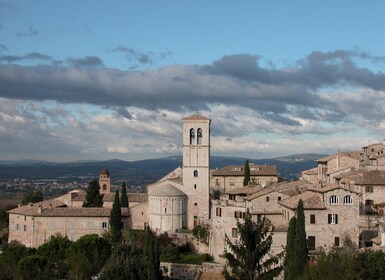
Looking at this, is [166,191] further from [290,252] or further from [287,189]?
[290,252]

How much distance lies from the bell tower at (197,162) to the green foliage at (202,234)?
7345 mm

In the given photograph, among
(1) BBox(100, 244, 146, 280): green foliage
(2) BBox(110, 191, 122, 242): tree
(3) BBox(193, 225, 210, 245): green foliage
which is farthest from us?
(2) BBox(110, 191, 122, 242): tree

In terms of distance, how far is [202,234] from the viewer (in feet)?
216

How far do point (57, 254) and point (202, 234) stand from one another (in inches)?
610

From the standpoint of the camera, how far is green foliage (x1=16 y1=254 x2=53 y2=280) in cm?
5525

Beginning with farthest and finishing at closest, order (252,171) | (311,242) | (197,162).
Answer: (252,171), (197,162), (311,242)

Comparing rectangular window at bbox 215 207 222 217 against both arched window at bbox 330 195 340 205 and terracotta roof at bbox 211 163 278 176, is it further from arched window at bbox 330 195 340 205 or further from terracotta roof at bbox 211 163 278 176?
terracotta roof at bbox 211 163 278 176

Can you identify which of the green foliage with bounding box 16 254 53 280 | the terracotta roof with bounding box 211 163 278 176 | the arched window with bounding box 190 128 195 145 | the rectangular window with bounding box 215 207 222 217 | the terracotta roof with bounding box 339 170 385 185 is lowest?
the green foliage with bounding box 16 254 53 280

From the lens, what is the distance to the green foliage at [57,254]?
60.7 m

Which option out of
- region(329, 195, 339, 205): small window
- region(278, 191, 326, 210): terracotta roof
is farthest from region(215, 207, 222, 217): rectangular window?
region(329, 195, 339, 205): small window

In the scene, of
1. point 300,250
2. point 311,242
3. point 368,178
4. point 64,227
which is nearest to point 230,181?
point 64,227

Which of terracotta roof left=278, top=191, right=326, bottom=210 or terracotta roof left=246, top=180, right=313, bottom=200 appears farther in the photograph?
terracotta roof left=246, top=180, right=313, bottom=200

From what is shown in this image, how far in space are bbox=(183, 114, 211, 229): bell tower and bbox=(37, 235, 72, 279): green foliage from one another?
16984 mm

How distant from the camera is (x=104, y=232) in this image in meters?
73.9
